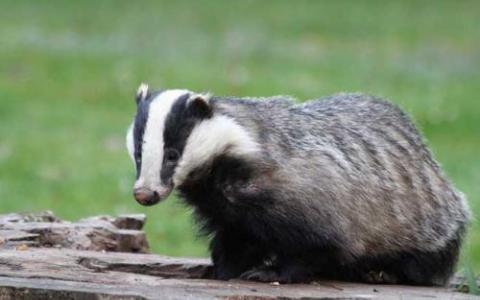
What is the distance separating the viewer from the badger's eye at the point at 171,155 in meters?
5.18

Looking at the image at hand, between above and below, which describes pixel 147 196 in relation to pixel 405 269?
above

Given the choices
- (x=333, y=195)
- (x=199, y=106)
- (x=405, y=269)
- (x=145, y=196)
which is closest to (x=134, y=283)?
(x=145, y=196)

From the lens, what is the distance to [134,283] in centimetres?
521

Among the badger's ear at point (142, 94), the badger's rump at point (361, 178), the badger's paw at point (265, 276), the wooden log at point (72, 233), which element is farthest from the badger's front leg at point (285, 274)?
the wooden log at point (72, 233)

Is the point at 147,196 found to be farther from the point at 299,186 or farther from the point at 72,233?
the point at 72,233

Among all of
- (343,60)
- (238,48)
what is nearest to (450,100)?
(343,60)

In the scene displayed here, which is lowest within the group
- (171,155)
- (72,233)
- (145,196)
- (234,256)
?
(72,233)

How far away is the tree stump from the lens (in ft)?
16.3

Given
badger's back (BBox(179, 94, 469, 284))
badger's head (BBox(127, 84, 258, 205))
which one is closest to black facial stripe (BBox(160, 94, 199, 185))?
badger's head (BBox(127, 84, 258, 205))

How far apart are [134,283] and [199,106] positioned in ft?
2.43

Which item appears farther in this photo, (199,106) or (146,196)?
(199,106)

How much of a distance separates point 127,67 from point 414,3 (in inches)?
437

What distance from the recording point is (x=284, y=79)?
632 inches

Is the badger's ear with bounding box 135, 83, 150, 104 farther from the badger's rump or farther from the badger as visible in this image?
the badger's rump
